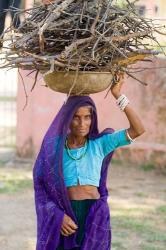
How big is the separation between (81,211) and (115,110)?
4.73 meters

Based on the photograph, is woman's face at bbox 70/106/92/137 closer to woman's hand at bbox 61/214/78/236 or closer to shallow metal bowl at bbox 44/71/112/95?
shallow metal bowl at bbox 44/71/112/95

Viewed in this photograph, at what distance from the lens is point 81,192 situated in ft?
12.2

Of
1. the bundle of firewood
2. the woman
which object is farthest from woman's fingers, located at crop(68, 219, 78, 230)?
the bundle of firewood

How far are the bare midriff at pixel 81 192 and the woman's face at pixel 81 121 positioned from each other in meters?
0.31

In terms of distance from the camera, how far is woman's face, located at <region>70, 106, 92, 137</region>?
142 inches

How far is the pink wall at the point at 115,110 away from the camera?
818 cm

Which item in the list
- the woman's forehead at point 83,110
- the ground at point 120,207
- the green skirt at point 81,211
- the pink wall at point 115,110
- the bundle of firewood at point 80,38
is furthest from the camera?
the pink wall at point 115,110

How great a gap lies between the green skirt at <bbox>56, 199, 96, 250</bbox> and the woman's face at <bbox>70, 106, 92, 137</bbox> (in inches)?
15.3

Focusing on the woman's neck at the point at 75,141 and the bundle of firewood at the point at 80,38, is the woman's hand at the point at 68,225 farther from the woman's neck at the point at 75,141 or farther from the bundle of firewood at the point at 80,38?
the bundle of firewood at the point at 80,38

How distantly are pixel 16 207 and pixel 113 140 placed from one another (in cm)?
329

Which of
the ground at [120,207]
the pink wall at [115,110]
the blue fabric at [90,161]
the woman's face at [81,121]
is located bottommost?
the ground at [120,207]

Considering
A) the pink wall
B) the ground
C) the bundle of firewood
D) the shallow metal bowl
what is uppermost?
the bundle of firewood

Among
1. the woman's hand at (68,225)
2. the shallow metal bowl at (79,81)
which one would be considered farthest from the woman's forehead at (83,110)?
the woman's hand at (68,225)

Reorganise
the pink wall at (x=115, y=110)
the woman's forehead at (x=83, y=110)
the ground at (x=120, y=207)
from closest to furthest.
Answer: the woman's forehead at (x=83, y=110) → the ground at (x=120, y=207) → the pink wall at (x=115, y=110)
